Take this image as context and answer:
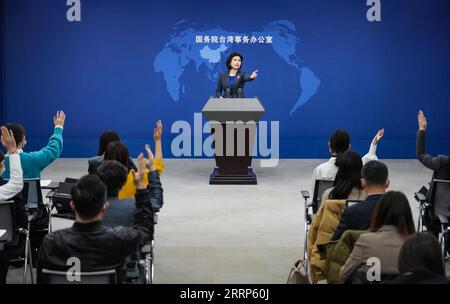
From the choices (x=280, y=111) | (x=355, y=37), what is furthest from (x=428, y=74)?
(x=280, y=111)

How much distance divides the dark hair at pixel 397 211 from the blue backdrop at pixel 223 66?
8637mm

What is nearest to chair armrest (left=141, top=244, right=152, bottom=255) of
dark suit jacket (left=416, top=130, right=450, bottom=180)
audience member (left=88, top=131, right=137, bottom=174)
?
audience member (left=88, top=131, right=137, bottom=174)

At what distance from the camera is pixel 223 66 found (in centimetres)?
1266

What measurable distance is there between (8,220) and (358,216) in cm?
233

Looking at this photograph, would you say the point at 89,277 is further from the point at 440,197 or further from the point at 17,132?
the point at 440,197

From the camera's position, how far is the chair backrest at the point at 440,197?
20.6 ft

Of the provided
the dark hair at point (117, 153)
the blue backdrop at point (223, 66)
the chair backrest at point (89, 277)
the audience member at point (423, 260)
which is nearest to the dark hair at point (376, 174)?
the audience member at point (423, 260)

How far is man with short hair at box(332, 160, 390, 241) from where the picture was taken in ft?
15.5

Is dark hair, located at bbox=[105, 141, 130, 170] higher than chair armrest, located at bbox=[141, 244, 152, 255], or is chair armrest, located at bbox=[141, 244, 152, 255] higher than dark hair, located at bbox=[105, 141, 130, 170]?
dark hair, located at bbox=[105, 141, 130, 170]

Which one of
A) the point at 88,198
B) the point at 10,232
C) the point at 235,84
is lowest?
the point at 10,232

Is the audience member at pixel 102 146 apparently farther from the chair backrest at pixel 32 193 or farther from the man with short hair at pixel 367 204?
the man with short hair at pixel 367 204

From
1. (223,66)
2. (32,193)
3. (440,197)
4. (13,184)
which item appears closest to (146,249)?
(13,184)

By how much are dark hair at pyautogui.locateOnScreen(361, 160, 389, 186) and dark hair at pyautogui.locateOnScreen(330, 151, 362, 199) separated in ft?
1.41

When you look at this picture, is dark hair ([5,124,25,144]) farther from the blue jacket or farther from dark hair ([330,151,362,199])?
dark hair ([330,151,362,199])
